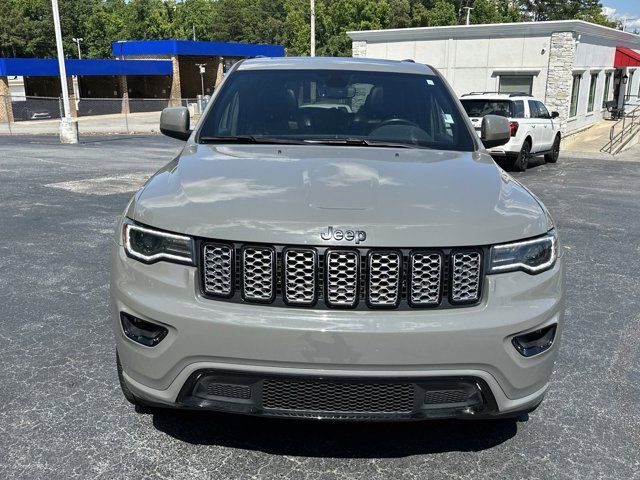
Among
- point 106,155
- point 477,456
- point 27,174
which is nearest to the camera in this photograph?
point 477,456

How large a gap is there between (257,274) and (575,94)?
25.5 m

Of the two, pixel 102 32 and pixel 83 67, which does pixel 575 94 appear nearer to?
pixel 83 67

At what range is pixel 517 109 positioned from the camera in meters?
14.3

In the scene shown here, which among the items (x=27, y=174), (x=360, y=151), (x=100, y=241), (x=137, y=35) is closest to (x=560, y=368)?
(x=360, y=151)

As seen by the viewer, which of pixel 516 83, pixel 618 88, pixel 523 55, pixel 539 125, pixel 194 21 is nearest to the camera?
pixel 539 125

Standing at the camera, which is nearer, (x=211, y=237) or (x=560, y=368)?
(x=211, y=237)

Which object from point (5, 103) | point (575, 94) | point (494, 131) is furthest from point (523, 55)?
point (5, 103)

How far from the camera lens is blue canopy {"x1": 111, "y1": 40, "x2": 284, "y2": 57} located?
4806 cm

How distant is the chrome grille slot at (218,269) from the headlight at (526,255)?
3.50 ft

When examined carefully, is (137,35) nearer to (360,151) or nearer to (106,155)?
(106,155)

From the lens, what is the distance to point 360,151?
11.2ft

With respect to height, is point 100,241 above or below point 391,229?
below

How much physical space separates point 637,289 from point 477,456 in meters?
3.31

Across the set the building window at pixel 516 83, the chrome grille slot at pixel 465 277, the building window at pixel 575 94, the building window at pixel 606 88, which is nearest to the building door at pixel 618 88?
the building window at pixel 606 88
